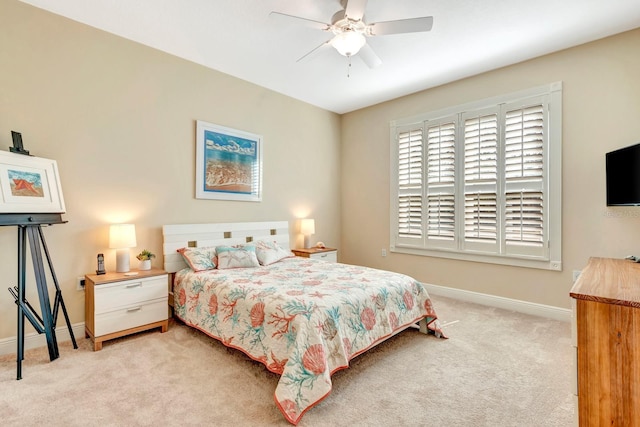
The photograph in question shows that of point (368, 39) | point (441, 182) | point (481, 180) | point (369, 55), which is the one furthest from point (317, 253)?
point (368, 39)

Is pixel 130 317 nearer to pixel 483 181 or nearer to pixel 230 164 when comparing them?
pixel 230 164

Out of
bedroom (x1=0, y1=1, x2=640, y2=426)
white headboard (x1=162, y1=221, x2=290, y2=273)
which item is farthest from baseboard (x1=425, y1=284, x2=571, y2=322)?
white headboard (x1=162, y1=221, x2=290, y2=273)

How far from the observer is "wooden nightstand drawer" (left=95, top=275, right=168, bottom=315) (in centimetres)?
267

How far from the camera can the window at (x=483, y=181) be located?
3.41m

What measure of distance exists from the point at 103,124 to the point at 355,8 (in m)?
2.58

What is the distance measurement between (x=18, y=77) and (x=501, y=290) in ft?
17.5

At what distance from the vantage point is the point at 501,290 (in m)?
3.80

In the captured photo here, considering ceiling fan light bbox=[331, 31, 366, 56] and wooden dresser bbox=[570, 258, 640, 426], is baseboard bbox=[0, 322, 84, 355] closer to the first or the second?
ceiling fan light bbox=[331, 31, 366, 56]

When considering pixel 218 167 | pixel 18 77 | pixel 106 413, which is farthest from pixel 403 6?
pixel 106 413

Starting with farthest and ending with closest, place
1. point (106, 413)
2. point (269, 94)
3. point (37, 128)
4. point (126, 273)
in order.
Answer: point (269, 94) < point (126, 273) < point (37, 128) < point (106, 413)

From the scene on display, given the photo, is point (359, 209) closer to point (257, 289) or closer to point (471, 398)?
point (257, 289)

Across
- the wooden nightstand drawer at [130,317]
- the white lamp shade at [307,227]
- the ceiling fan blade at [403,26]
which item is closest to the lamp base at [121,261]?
the wooden nightstand drawer at [130,317]

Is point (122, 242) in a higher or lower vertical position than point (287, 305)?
higher

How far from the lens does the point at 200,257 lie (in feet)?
10.9
